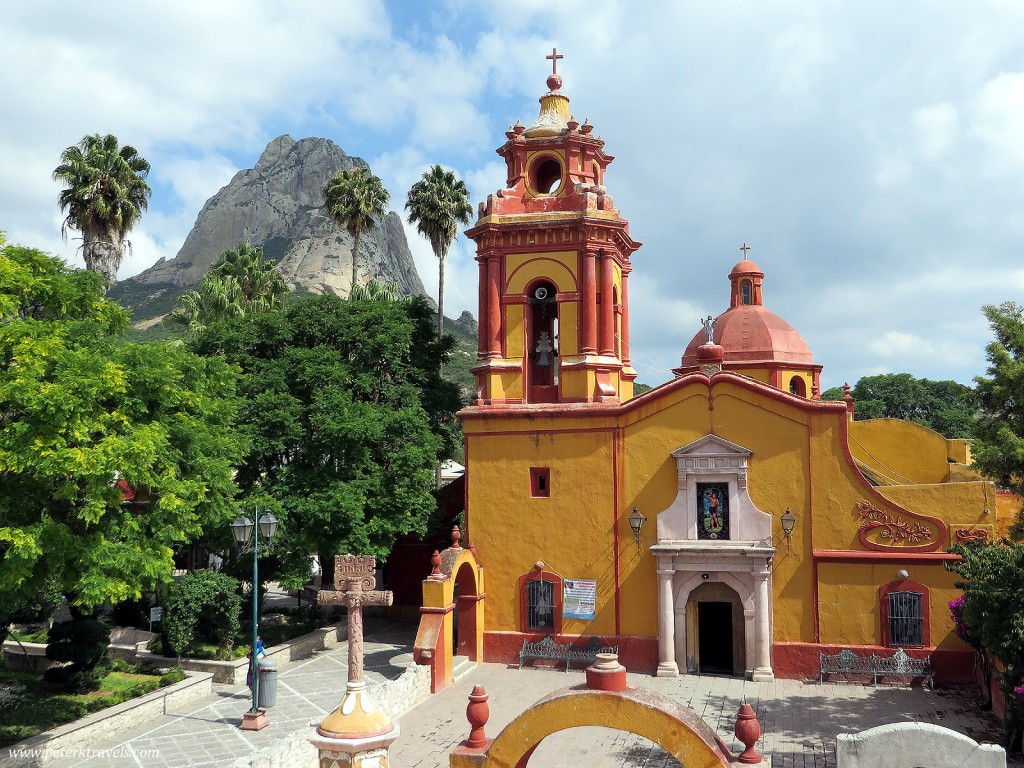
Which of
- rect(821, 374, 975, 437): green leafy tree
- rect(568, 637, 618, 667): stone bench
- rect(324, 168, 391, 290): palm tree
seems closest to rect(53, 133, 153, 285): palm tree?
rect(324, 168, 391, 290): palm tree

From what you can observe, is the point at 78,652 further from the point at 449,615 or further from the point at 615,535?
the point at 615,535

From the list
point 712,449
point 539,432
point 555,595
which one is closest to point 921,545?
point 712,449

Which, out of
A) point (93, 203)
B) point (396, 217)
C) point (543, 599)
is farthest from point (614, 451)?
point (396, 217)

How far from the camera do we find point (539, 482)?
888 inches

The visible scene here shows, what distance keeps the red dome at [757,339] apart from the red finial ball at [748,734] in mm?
18627

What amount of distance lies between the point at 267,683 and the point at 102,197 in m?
17.0

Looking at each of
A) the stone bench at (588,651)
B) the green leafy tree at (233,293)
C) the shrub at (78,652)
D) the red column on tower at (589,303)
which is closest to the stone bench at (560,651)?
the stone bench at (588,651)

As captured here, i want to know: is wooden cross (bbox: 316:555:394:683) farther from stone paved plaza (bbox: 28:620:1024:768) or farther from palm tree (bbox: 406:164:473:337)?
palm tree (bbox: 406:164:473:337)

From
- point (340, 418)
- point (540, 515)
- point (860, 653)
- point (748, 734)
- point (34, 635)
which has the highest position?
point (340, 418)

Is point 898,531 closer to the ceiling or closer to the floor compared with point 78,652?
closer to the ceiling

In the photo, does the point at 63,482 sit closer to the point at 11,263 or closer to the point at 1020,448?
the point at 11,263

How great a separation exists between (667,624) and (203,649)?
11494mm

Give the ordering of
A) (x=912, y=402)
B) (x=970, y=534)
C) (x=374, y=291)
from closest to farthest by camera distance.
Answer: (x=970, y=534)
(x=374, y=291)
(x=912, y=402)

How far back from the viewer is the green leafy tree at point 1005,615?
14.2 m
